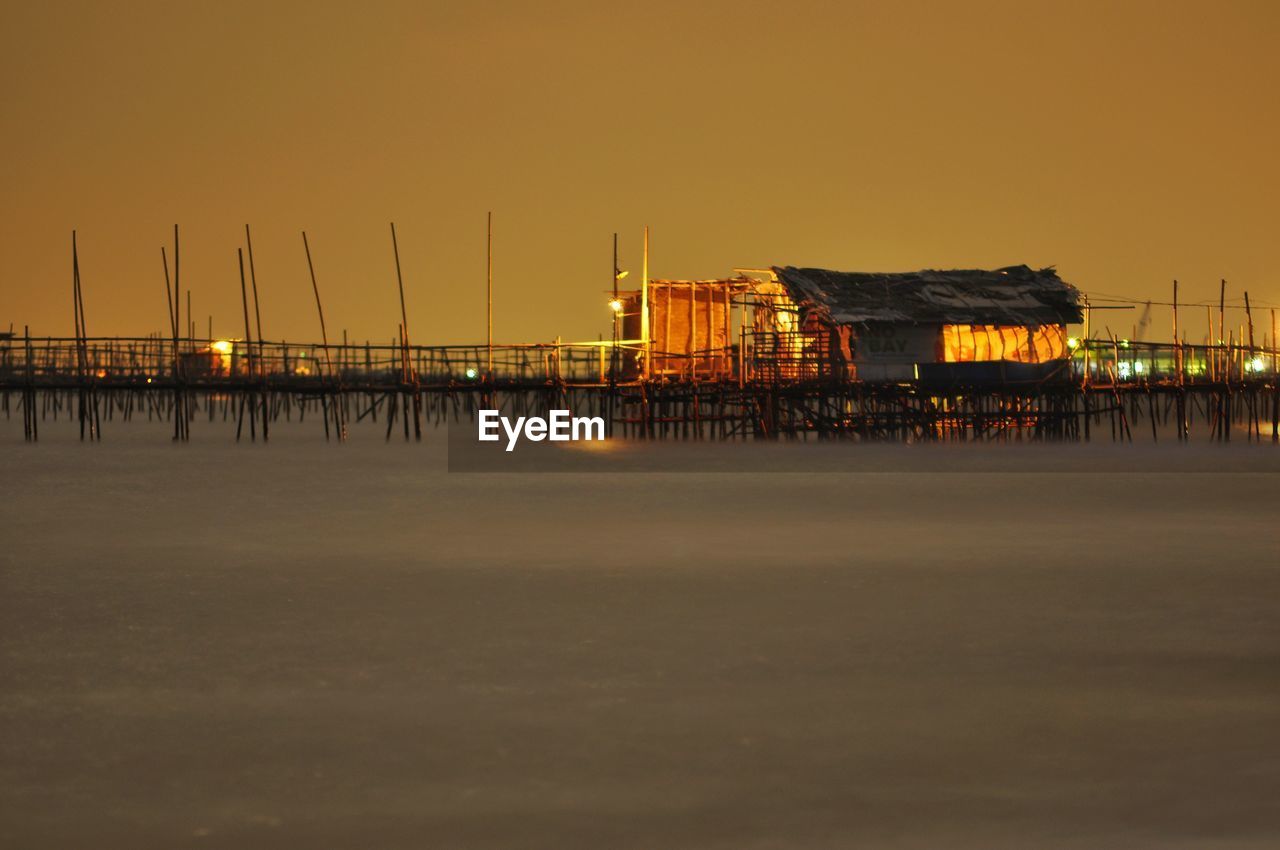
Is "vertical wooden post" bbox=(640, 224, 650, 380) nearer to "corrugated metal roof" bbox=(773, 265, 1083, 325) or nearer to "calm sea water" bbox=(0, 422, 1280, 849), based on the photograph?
"corrugated metal roof" bbox=(773, 265, 1083, 325)

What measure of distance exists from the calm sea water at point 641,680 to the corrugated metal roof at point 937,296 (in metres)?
20.8

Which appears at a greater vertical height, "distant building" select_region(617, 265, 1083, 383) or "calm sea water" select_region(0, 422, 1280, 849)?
"distant building" select_region(617, 265, 1083, 383)

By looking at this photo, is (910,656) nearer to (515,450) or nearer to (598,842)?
(598,842)

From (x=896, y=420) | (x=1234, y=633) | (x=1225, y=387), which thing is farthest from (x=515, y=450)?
(x=1234, y=633)

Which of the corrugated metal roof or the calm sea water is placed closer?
the calm sea water

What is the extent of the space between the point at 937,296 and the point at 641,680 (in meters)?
35.3

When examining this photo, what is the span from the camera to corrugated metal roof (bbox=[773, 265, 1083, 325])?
43.5 metres

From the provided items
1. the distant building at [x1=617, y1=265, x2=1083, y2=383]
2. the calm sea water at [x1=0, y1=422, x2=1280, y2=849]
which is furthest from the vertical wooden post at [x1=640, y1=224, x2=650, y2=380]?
the calm sea water at [x1=0, y1=422, x2=1280, y2=849]

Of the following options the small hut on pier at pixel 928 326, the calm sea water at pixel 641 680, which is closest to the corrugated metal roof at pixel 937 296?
the small hut on pier at pixel 928 326

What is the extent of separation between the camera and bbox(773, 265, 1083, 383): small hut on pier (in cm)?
4331

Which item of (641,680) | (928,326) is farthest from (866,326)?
(641,680)

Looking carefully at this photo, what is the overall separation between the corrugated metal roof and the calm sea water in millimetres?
20761

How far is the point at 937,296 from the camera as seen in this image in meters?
45.0

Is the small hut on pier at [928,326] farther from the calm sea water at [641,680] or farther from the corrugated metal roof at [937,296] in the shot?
the calm sea water at [641,680]
